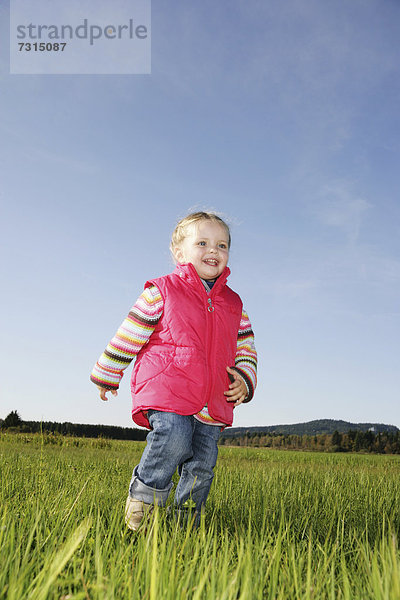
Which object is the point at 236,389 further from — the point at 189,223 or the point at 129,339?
the point at 189,223

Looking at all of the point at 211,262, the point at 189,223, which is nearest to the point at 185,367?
the point at 211,262

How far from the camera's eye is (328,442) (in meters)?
34.5

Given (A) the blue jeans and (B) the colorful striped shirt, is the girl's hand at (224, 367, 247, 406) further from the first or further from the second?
(A) the blue jeans

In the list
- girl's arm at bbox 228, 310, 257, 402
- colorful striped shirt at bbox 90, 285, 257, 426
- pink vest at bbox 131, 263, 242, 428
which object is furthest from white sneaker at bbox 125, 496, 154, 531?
girl's arm at bbox 228, 310, 257, 402

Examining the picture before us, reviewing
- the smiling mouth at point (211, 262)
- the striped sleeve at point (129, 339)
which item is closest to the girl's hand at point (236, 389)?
the striped sleeve at point (129, 339)

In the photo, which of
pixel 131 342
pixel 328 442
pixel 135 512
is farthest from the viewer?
pixel 328 442

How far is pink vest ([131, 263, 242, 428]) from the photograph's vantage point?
3.21m

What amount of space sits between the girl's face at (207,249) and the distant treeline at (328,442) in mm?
28976

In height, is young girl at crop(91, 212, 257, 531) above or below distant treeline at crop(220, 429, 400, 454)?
above

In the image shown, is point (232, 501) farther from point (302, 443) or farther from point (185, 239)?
point (302, 443)

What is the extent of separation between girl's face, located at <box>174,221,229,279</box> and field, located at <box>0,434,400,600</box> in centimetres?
159

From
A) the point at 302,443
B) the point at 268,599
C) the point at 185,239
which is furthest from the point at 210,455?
the point at 302,443

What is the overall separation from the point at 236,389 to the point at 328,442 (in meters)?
33.3

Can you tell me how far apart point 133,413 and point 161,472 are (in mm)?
414
